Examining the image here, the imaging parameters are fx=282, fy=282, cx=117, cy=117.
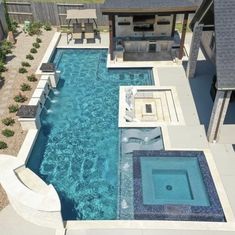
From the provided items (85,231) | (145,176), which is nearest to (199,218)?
(145,176)

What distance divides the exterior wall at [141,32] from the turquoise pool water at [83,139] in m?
3.70

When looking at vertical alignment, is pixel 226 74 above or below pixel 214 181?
above

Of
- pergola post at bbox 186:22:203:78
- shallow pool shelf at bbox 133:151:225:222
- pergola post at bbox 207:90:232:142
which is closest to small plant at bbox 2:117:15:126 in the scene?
shallow pool shelf at bbox 133:151:225:222

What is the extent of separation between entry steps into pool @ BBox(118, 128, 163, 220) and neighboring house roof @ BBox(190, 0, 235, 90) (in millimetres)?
5805

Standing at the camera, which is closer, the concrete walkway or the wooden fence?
the concrete walkway

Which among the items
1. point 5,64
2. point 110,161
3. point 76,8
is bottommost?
point 110,161

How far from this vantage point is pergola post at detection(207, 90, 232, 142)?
16112 millimetres

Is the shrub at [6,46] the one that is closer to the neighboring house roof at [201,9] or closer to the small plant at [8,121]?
the small plant at [8,121]

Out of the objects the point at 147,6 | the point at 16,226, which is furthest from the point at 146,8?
the point at 16,226

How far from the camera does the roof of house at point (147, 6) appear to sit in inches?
939

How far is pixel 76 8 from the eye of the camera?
32.8 m

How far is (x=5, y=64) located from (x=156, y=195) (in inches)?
766

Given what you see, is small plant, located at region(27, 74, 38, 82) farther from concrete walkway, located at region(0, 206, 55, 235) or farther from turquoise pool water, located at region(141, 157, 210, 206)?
concrete walkway, located at region(0, 206, 55, 235)

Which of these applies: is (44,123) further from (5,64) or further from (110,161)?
(5,64)
